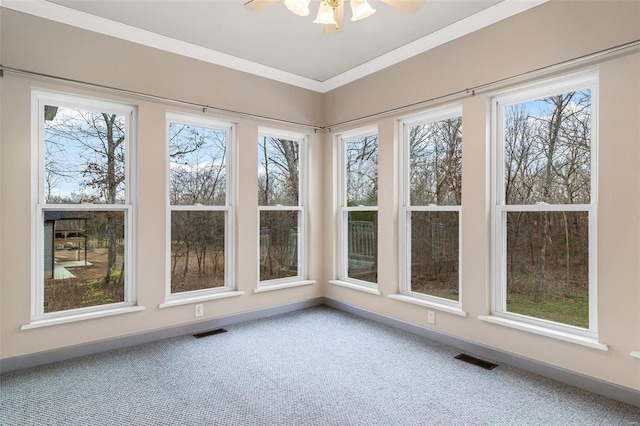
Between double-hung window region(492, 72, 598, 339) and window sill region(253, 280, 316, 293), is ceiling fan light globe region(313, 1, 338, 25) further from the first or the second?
window sill region(253, 280, 316, 293)

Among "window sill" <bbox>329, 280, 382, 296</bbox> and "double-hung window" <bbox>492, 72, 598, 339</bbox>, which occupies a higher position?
"double-hung window" <bbox>492, 72, 598, 339</bbox>

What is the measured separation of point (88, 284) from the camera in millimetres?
3088

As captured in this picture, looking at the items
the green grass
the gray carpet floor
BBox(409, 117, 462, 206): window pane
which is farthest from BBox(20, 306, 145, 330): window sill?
the green grass

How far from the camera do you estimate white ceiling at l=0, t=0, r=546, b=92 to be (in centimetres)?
277

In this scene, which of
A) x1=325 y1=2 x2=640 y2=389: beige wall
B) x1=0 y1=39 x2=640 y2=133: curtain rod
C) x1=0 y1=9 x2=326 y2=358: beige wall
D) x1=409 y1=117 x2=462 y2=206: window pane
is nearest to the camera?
x1=325 y1=2 x2=640 y2=389: beige wall

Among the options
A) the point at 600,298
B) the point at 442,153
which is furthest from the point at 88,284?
the point at 600,298

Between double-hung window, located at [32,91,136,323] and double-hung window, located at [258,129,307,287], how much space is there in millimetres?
1376

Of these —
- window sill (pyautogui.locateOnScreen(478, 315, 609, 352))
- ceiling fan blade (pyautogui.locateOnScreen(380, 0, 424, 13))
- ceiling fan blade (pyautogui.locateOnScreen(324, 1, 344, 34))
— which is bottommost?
window sill (pyautogui.locateOnScreen(478, 315, 609, 352))

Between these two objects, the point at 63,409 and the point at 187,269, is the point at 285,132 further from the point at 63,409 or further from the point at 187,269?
the point at 63,409

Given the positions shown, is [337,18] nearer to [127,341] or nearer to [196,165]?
[196,165]

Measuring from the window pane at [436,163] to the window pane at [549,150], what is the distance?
1.43ft

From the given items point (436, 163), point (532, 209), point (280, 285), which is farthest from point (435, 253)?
point (280, 285)

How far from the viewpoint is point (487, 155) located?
9.68ft

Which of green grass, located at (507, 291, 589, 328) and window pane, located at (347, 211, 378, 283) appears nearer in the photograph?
green grass, located at (507, 291, 589, 328)
